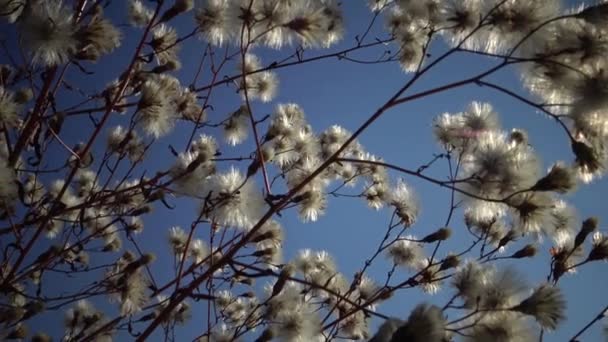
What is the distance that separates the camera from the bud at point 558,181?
169 centimetres

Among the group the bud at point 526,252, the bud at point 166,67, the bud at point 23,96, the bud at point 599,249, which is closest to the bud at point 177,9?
the bud at point 166,67

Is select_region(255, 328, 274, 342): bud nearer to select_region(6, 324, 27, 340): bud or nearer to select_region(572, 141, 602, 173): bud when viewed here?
select_region(6, 324, 27, 340): bud

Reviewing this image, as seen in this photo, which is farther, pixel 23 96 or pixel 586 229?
pixel 23 96

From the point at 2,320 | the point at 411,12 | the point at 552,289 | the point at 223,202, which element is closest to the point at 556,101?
the point at 552,289

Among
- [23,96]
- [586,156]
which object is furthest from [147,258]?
[586,156]

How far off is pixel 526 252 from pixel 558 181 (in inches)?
33.6

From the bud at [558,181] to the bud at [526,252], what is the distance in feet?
2.57

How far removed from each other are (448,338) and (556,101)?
1.01 m

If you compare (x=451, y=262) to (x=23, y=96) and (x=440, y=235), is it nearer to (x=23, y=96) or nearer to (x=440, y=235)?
(x=440, y=235)

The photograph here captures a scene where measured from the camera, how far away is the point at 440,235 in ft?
7.80

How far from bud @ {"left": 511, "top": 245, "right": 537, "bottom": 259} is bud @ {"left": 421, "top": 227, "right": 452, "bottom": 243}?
0.39m

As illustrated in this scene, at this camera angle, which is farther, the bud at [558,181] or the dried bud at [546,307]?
the bud at [558,181]

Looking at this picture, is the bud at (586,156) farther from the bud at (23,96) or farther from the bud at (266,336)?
the bud at (23,96)

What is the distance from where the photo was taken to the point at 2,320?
75.9 inches
